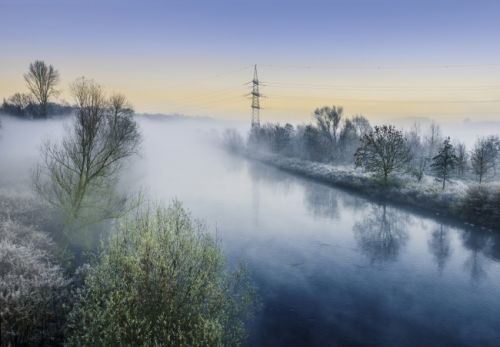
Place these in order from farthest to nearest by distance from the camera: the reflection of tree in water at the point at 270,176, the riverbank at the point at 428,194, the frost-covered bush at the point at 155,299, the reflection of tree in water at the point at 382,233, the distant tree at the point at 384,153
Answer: the reflection of tree in water at the point at 270,176
the distant tree at the point at 384,153
the riverbank at the point at 428,194
the reflection of tree in water at the point at 382,233
the frost-covered bush at the point at 155,299

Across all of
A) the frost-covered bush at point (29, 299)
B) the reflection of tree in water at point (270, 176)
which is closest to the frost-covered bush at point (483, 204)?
the reflection of tree in water at point (270, 176)

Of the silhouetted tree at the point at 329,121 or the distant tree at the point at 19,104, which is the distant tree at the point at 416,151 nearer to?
the silhouetted tree at the point at 329,121

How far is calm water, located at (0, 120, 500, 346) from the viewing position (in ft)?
51.3

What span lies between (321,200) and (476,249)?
60.8 feet

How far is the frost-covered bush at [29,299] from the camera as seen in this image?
11.3 meters

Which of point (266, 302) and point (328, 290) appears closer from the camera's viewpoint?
point (266, 302)

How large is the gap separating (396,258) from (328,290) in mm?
8095

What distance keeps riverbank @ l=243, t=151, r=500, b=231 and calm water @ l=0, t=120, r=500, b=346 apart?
2242 mm

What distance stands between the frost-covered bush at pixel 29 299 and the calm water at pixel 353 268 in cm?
743

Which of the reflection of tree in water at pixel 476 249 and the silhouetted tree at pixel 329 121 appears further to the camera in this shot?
the silhouetted tree at pixel 329 121

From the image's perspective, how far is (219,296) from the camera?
1378 cm

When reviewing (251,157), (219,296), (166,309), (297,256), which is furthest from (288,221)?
(251,157)

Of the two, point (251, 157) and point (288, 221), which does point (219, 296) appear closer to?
point (288, 221)

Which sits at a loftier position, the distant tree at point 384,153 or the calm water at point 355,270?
the distant tree at point 384,153
